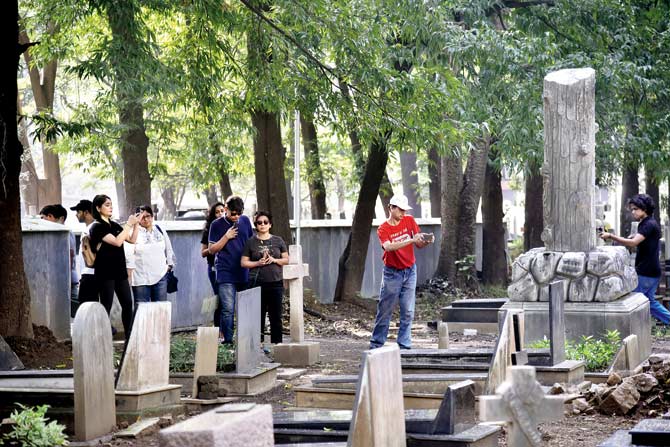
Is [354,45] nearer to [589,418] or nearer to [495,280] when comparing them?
[589,418]

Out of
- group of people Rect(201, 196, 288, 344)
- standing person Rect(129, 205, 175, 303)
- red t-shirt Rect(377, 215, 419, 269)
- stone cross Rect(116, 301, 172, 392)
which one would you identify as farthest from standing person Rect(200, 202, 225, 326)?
stone cross Rect(116, 301, 172, 392)

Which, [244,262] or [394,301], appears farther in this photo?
[244,262]

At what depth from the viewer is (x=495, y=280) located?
26875 mm

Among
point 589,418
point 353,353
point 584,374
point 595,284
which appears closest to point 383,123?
point 353,353

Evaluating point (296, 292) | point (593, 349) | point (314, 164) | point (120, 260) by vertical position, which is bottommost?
point (593, 349)

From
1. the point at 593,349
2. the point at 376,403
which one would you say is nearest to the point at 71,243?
the point at 593,349

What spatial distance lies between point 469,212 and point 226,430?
22.1m

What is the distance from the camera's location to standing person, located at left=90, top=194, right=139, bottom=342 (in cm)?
1266

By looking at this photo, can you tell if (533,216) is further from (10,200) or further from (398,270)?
(10,200)

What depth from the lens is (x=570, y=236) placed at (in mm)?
13266

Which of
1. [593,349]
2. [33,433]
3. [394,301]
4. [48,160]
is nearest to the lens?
[33,433]

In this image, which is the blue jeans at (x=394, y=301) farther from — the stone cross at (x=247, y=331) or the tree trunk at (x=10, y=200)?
the tree trunk at (x=10, y=200)

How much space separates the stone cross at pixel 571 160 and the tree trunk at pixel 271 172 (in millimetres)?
7595

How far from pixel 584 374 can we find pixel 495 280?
51.8ft
